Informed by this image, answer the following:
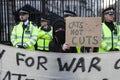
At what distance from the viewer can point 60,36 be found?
24.0 feet

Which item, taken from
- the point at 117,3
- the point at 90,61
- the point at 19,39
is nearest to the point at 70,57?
the point at 90,61

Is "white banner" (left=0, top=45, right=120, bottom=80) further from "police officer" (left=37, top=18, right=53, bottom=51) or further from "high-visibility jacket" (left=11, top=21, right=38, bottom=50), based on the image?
"police officer" (left=37, top=18, right=53, bottom=51)

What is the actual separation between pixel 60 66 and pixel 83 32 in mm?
821

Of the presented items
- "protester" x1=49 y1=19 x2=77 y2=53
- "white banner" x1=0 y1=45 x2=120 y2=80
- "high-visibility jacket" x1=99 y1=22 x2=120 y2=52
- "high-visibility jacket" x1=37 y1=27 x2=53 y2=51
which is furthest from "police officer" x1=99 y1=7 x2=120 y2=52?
"white banner" x1=0 y1=45 x2=120 y2=80

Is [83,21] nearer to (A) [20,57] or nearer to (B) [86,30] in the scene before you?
(B) [86,30]

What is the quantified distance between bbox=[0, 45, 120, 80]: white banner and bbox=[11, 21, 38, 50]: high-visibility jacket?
2920 millimetres

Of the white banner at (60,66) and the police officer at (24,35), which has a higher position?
the police officer at (24,35)

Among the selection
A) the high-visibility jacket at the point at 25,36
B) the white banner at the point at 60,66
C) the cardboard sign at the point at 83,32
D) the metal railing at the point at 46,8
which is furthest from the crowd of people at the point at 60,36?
the metal railing at the point at 46,8

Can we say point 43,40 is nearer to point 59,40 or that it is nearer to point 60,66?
point 59,40

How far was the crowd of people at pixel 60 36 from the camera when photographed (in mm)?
7363

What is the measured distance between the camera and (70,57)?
6277 millimetres

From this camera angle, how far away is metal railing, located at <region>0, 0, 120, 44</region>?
13.1 metres

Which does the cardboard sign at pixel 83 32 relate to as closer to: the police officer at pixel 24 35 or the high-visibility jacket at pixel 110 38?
the high-visibility jacket at pixel 110 38

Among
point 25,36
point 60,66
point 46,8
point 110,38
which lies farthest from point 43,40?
point 60,66
